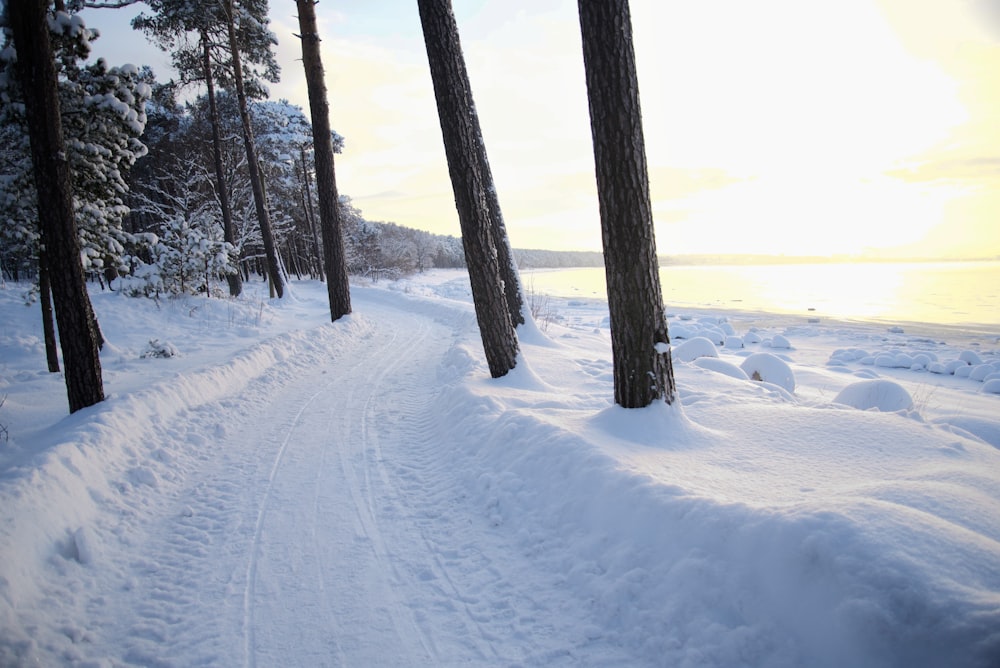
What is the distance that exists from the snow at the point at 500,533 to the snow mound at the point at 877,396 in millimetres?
98

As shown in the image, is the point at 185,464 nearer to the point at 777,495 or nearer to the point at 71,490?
the point at 71,490

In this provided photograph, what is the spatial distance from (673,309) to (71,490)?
21244 millimetres

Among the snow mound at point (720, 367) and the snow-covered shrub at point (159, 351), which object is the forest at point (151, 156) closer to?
the snow-covered shrub at point (159, 351)

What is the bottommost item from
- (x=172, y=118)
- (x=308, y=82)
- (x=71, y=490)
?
(x=71, y=490)

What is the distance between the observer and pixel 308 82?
1089cm

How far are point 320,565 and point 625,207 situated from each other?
3.50m

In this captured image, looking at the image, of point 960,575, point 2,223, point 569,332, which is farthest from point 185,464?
point 569,332

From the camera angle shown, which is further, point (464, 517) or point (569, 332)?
point (569, 332)

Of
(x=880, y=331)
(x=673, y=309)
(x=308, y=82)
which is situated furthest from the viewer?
(x=673, y=309)

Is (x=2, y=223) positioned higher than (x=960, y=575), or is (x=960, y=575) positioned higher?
(x=2, y=223)

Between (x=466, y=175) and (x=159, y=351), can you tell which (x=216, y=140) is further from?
(x=466, y=175)

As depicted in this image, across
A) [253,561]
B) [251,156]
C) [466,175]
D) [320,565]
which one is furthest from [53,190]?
[251,156]

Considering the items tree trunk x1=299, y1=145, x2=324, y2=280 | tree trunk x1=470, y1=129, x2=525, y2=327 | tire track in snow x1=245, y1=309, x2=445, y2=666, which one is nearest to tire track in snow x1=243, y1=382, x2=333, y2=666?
tire track in snow x1=245, y1=309, x2=445, y2=666

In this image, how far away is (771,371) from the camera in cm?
685
